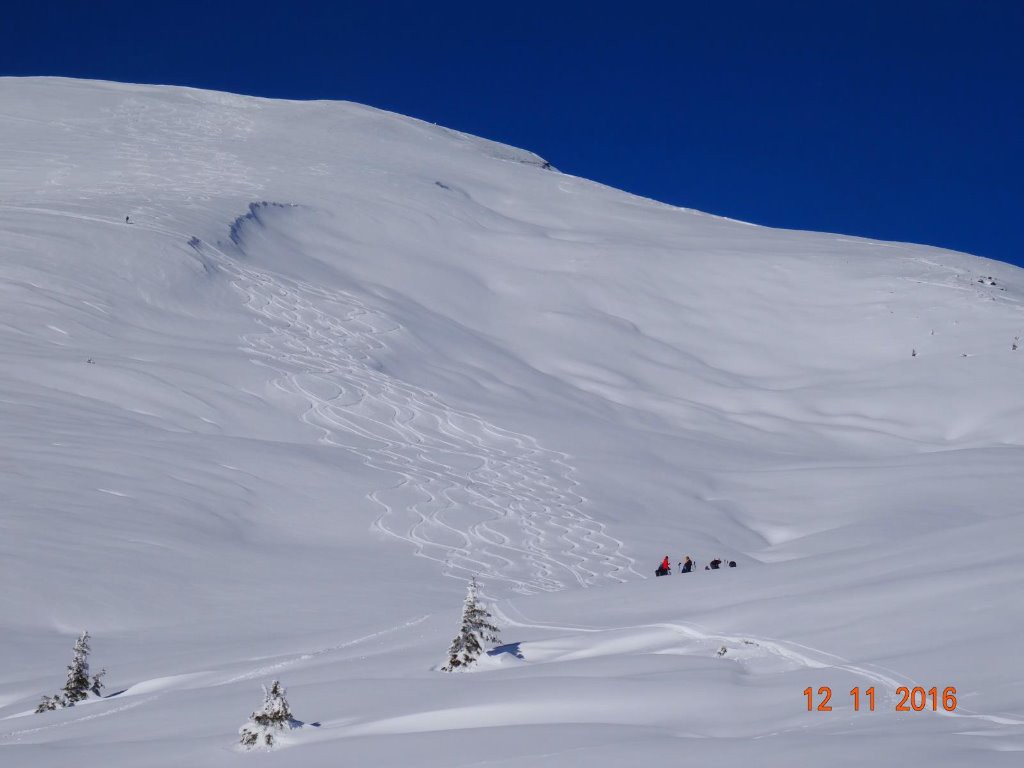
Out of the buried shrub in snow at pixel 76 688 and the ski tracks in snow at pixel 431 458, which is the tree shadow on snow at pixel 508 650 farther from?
the ski tracks in snow at pixel 431 458

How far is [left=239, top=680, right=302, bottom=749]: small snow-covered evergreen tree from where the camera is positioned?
5457 mm

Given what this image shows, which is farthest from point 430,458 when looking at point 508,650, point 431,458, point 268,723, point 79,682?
point 268,723

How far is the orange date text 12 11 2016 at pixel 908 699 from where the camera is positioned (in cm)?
496

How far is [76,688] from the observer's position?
27.4ft

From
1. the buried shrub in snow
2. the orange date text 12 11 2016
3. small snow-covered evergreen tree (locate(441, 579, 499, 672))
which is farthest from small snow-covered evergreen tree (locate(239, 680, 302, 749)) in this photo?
the buried shrub in snow

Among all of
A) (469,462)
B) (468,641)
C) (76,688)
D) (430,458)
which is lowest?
(76,688)

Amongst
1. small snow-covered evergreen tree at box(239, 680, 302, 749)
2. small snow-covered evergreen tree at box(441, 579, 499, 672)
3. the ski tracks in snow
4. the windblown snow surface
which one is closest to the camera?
small snow-covered evergreen tree at box(239, 680, 302, 749)

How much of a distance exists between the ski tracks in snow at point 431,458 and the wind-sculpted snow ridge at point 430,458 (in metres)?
0.03

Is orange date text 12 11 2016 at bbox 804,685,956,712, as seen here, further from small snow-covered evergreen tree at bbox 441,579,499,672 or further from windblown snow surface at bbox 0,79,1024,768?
small snow-covered evergreen tree at bbox 441,579,499,672

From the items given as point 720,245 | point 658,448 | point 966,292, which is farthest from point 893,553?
point 720,245

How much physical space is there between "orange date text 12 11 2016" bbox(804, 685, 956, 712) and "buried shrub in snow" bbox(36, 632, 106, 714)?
5.42 meters

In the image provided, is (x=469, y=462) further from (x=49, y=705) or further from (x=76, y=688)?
(x=49, y=705)

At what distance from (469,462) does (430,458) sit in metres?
0.83

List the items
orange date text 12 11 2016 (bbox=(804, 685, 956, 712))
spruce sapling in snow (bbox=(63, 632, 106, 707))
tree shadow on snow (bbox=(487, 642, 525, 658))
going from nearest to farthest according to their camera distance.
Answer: orange date text 12 11 2016 (bbox=(804, 685, 956, 712)) < tree shadow on snow (bbox=(487, 642, 525, 658)) < spruce sapling in snow (bbox=(63, 632, 106, 707))
